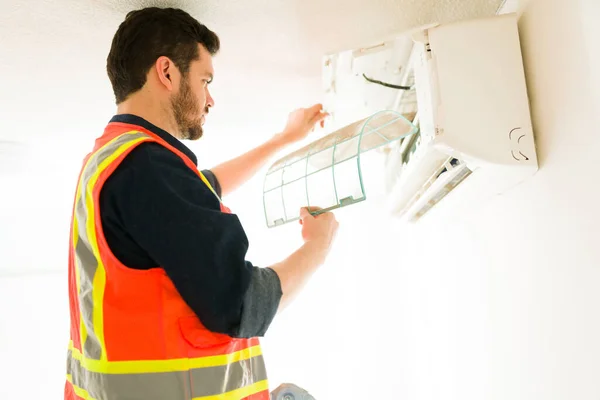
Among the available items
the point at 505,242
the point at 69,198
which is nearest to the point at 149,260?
the point at 505,242

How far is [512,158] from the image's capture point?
1.11 meters

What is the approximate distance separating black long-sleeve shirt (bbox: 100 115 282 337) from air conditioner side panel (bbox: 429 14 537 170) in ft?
1.71

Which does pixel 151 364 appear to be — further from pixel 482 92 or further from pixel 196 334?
pixel 482 92

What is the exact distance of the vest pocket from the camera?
3.04ft

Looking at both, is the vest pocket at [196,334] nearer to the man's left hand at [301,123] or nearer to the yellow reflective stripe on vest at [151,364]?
the yellow reflective stripe on vest at [151,364]

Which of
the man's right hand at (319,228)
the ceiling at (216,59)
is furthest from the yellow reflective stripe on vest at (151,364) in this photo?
the ceiling at (216,59)

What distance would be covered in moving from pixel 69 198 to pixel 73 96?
5.55ft

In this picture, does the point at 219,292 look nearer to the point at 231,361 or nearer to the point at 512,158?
the point at 231,361

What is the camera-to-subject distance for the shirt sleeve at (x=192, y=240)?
0.87m

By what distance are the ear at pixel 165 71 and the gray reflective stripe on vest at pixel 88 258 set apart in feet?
0.63

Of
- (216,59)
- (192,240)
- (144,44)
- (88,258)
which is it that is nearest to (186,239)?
(192,240)

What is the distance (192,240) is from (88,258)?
0.78 ft

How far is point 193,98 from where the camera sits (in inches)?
46.6

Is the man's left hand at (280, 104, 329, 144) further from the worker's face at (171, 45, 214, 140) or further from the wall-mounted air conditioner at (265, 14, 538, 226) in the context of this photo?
the worker's face at (171, 45, 214, 140)
